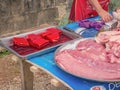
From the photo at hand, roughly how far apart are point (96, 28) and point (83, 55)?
0.62m

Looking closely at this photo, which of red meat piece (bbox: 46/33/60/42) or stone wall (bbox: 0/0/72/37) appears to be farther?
stone wall (bbox: 0/0/72/37)

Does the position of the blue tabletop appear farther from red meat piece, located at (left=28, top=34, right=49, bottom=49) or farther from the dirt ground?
the dirt ground

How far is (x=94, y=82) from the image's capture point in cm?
135

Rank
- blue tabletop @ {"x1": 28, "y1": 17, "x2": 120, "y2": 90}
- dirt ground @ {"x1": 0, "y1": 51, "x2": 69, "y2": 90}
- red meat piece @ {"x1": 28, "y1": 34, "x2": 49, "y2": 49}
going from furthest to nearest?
dirt ground @ {"x1": 0, "y1": 51, "x2": 69, "y2": 90} < red meat piece @ {"x1": 28, "y1": 34, "x2": 49, "y2": 49} < blue tabletop @ {"x1": 28, "y1": 17, "x2": 120, "y2": 90}

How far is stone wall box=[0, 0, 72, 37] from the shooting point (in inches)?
144

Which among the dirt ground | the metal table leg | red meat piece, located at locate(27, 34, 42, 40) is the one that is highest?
red meat piece, located at locate(27, 34, 42, 40)

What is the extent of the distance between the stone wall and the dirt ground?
59cm

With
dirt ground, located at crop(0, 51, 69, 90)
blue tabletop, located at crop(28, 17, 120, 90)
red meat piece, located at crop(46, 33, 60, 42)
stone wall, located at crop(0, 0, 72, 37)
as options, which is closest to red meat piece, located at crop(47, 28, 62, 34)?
red meat piece, located at crop(46, 33, 60, 42)

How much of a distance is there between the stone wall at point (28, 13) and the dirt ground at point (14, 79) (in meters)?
0.59

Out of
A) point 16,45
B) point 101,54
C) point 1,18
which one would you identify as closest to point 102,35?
point 101,54

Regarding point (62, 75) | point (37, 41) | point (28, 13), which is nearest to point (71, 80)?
point (62, 75)

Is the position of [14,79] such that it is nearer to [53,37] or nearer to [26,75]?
[26,75]

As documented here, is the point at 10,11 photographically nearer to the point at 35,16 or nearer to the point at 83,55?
the point at 35,16

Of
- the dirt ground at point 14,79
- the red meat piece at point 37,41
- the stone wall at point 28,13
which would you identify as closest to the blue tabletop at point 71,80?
the red meat piece at point 37,41
